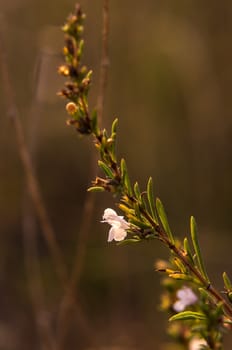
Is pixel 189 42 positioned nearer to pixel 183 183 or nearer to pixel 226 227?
pixel 183 183

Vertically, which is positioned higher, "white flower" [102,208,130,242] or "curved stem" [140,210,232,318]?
"white flower" [102,208,130,242]

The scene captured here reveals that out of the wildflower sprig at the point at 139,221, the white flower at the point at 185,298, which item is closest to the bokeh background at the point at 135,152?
the white flower at the point at 185,298

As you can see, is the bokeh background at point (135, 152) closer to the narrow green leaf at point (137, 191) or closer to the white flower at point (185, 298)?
the white flower at point (185, 298)

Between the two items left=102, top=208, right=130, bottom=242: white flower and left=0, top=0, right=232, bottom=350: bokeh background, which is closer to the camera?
left=102, top=208, right=130, bottom=242: white flower

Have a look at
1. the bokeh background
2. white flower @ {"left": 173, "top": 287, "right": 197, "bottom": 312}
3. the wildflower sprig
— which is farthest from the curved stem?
the bokeh background

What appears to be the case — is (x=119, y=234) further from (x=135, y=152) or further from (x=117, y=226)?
(x=135, y=152)

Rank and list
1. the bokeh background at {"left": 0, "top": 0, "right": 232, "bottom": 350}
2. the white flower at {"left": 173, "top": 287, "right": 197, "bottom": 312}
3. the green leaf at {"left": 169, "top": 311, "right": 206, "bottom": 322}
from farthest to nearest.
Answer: the bokeh background at {"left": 0, "top": 0, "right": 232, "bottom": 350} → the white flower at {"left": 173, "top": 287, "right": 197, "bottom": 312} → the green leaf at {"left": 169, "top": 311, "right": 206, "bottom": 322}

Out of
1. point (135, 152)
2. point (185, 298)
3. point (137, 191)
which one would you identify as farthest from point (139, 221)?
point (135, 152)

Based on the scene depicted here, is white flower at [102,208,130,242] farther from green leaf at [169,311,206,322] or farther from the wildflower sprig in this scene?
green leaf at [169,311,206,322]
